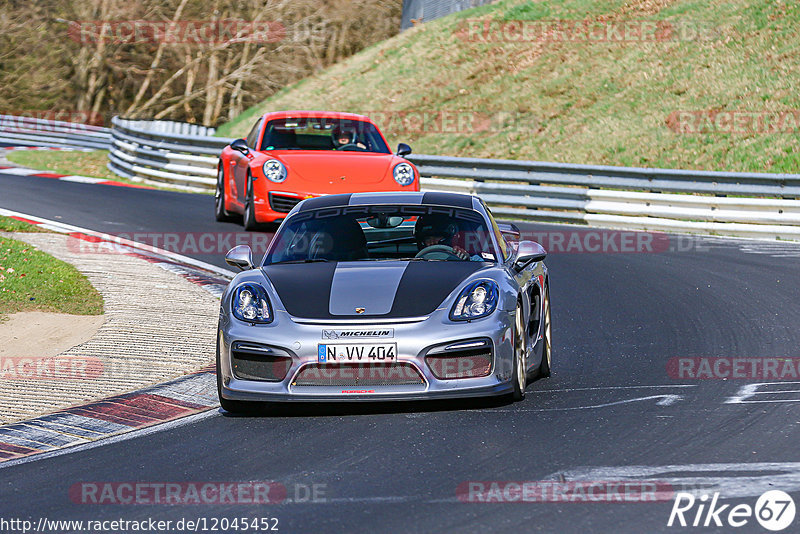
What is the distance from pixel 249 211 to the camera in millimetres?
15859

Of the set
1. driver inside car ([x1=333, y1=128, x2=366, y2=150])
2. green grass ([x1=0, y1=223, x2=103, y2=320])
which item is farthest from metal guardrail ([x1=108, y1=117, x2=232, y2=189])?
green grass ([x1=0, y1=223, x2=103, y2=320])

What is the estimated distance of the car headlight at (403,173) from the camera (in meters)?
15.3

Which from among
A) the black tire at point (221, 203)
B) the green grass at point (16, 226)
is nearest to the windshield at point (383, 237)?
the green grass at point (16, 226)

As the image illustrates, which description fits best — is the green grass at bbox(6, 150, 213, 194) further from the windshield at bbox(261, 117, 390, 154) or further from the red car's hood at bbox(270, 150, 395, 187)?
the red car's hood at bbox(270, 150, 395, 187)

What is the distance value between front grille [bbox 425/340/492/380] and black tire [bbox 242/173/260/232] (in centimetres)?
895

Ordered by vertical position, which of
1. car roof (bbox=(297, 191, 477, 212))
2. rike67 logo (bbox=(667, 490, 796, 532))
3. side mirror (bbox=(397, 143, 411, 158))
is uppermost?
car roof (bbox=(297, 191, 477, 212))

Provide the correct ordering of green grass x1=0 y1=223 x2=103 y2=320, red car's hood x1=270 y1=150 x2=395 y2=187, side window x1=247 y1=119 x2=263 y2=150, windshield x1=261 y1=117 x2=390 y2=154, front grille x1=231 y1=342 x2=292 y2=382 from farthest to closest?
side window x1=247 y1=119 x2=263 y2=150 → windshield x1=261 y1=117 x2=390 y2=154 → red car's hood x1=270 y1=150 x2=395 y2=187 → green grass x1=0 y1=223 x2=103 y2=320 → front grille x1=231 y1=342 x2=292 y2=382

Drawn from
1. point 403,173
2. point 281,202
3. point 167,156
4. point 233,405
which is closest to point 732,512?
point 233,405

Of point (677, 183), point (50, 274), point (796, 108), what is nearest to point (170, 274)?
point (50, 274)

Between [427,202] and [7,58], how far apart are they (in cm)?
4336

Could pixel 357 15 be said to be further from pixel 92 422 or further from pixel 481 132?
pixel 92 422

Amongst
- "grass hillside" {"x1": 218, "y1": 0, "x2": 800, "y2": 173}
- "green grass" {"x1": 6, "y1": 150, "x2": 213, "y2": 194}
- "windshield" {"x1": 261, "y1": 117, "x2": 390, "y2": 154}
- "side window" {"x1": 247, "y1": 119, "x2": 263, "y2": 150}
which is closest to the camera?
"windshield" {"x1": 261, "y1": 117, "x2": 390, "y2": 154}

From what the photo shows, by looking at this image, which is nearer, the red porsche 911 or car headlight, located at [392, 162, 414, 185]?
the red porsche 911

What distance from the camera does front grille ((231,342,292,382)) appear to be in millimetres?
7039
